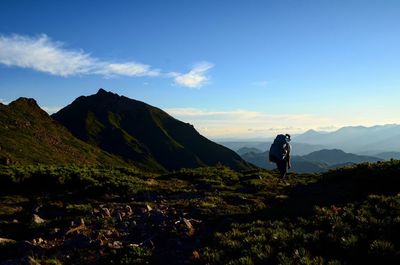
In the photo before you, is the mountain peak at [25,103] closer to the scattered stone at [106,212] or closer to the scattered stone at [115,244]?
the scattered stone at [106,212]

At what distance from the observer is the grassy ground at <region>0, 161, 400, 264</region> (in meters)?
11.6

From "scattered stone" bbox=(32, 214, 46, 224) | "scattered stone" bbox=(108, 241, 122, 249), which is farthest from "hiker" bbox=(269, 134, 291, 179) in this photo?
"scattered stone" bbox=(108, 241, 122, 249)

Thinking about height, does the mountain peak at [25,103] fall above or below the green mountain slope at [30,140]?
above

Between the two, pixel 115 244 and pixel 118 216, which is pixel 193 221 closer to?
pixel 118 216

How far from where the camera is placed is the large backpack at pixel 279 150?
101 feet

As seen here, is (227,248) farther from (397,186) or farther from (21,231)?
(397,186)

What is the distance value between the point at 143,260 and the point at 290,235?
4.39 metres

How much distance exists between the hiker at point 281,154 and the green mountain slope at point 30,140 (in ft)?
67.8

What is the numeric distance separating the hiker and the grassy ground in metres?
5.27

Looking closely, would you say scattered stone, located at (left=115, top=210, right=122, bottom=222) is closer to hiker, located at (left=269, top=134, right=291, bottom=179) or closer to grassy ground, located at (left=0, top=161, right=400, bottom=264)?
grassy ground, located at (left=0, top=161, right=400, bottom=264)

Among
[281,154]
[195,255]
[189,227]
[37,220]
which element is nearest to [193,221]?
[189,227]

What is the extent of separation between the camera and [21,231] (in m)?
15.2

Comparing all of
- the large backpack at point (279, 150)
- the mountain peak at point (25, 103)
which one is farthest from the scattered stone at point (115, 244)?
the mountain peak at point (25, 103)

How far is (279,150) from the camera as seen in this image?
3100 centimetres
